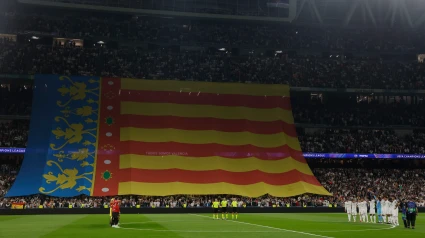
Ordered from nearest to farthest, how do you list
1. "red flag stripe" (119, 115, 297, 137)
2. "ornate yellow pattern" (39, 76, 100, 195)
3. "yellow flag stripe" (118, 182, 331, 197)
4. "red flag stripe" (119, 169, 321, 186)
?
"ornate yellow pattern" (39, 76, 100, 195)
"yellow flag stripe" (118, 182, 331, 197)
"red flag stripe" (119, 169, 321, 186)
"red flag stripe" (119, 115, 297, 137)

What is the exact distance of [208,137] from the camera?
65.9 m

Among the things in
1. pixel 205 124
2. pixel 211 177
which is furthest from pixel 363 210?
pixel 205 124

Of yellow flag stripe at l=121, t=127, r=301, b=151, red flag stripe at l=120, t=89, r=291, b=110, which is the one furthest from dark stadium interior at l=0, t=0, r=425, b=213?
yellow flag stripe at l=121, t=127, r=301, b=151

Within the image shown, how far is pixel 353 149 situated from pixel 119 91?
3324 centimetres

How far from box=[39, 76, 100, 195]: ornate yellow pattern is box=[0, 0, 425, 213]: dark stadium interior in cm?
649

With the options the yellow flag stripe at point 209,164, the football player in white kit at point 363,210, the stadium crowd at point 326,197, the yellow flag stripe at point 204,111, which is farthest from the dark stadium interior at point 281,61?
the football player in white kit at point 363,210

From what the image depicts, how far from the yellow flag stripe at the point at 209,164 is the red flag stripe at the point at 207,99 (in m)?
8.26

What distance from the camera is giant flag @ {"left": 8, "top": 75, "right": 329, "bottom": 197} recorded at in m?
59.2

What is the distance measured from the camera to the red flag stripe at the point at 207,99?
6725 cm

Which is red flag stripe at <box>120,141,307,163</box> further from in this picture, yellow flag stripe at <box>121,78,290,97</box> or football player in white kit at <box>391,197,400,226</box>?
football player in white kit at <box>391,197,400,226</box>

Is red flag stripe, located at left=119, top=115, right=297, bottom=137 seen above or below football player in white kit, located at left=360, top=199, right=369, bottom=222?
above

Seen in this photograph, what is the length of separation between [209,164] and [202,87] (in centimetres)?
1125

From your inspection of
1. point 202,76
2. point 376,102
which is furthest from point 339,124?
point 202,76

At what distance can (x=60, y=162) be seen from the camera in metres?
59.3
